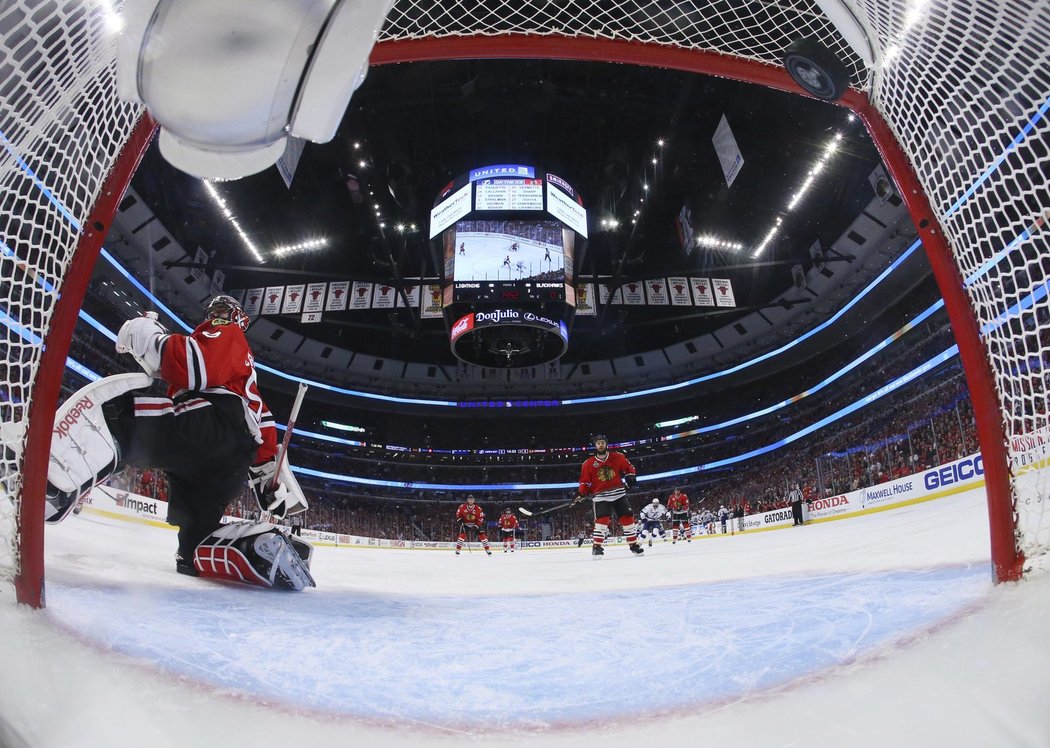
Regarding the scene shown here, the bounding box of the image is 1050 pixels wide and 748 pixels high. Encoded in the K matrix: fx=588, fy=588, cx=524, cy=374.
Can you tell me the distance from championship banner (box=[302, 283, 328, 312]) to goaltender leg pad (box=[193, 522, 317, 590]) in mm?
12483

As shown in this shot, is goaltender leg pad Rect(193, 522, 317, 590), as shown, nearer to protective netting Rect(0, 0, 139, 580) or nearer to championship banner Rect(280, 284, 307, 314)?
protective netting Rect(0, 0, 139, 580)

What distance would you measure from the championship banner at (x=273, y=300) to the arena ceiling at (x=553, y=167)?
0.99 metres

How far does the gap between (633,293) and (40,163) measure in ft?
57.1

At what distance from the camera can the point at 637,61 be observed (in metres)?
1.56

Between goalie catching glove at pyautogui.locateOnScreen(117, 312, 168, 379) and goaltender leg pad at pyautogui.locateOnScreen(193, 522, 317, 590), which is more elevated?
goalie catching glove at pyautogui.locateOnScreen(117, 312, 168, 379)

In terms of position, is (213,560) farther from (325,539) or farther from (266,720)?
(325,539)

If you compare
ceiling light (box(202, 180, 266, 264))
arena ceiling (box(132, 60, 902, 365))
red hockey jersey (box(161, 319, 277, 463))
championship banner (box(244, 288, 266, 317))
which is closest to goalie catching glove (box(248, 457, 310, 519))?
red hockey jersey (box(161, 319, 277, 463))

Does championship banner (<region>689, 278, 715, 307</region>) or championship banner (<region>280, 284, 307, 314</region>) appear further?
championship banner (<region>689, 278, 715, 307</region>)

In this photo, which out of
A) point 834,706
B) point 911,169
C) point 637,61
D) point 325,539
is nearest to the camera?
point 834,706

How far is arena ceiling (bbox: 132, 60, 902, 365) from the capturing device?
1159 cm

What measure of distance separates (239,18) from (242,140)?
14 centimetres

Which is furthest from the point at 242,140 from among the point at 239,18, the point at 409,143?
the point at 409,143

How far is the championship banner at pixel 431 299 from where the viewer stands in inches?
656

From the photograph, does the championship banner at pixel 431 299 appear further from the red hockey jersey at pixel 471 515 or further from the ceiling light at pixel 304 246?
the red hockey jersey at pixel 471 515
